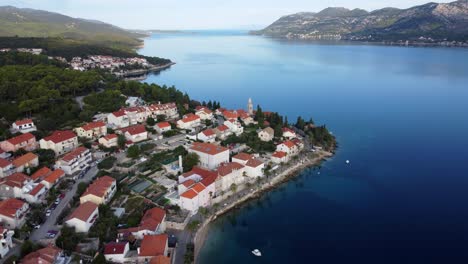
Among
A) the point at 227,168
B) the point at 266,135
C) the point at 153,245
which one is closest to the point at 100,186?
the point at 153,245

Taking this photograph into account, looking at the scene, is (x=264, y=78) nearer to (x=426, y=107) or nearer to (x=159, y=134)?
(x=426, y=107)

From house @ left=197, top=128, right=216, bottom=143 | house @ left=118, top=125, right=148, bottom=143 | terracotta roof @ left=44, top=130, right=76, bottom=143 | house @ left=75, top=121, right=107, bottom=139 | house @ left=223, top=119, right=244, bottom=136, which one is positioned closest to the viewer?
terracotta roof @ left=44, top=130, right=76, bottom=143

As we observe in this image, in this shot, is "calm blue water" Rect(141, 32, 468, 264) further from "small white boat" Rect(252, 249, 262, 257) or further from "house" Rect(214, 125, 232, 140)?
"house" Rect(214, 125, 232, 140)

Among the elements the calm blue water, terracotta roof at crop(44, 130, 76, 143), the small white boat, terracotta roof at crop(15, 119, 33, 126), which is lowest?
the small white boat

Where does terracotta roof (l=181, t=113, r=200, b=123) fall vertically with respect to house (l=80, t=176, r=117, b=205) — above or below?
above

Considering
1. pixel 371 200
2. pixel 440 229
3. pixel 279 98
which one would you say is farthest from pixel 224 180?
pixel 279 98

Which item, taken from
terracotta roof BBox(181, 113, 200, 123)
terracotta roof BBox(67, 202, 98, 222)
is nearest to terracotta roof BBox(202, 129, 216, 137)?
terracotta roof BBox(181, 113, 200, 123)
